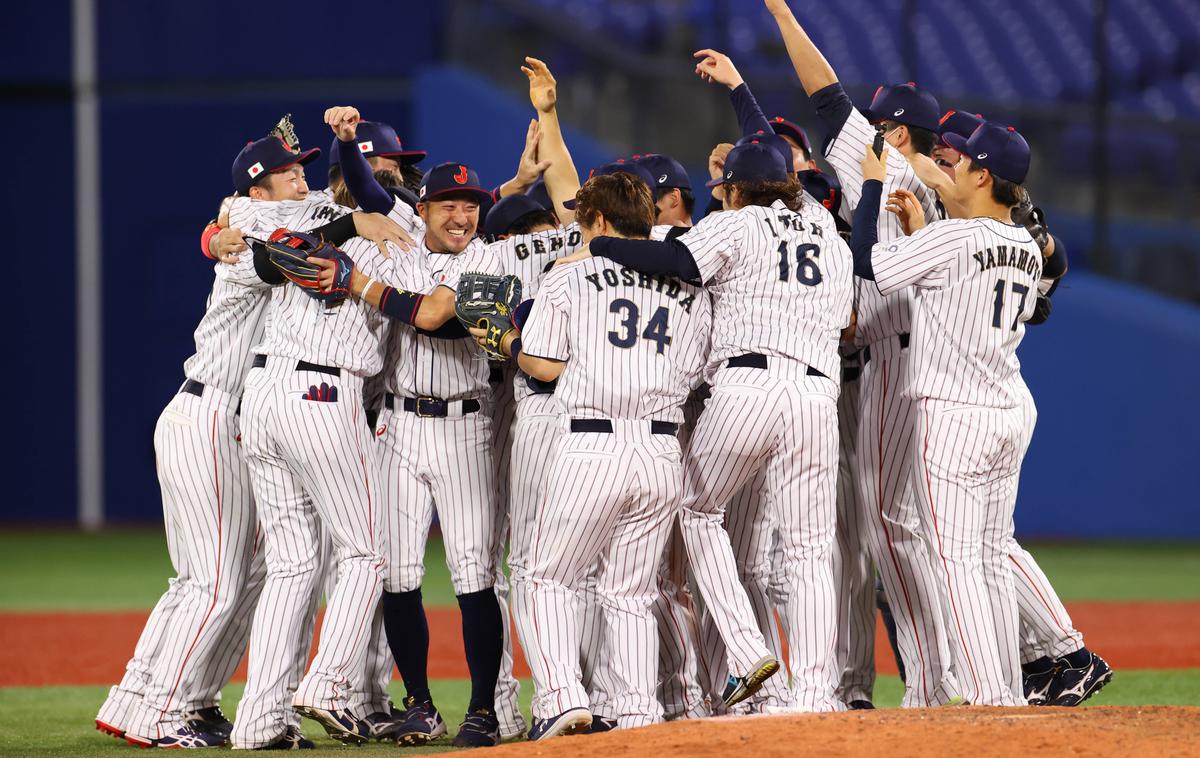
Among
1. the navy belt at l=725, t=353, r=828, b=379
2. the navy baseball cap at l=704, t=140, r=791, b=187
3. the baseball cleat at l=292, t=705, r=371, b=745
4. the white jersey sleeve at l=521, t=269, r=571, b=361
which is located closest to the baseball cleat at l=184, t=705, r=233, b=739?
the baseball cleat at l=292, t=705, r=371, b=745

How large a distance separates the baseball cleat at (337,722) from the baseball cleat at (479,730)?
32 cm

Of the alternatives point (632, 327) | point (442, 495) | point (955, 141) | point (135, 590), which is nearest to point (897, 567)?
point (632, 327)

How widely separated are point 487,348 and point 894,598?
1.69 meters

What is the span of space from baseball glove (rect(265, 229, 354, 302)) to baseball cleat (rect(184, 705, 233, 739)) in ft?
4.74

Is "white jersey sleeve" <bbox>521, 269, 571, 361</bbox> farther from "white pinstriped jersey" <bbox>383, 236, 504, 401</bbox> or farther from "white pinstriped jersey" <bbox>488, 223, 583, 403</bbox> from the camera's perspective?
"white pinstriped jersey" <bbox>488, 223, 583, 403</bbox>

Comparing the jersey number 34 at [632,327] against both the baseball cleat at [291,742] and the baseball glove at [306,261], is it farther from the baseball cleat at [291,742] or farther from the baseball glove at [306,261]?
the baseball cleat at [291,742]

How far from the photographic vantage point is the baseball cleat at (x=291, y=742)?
15.9 ft

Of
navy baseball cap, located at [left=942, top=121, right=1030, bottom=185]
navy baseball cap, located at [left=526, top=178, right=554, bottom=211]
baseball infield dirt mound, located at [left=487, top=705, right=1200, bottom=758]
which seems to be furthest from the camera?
navy baseball cap, located at [left=526, top=178, right=554, bottom=211]

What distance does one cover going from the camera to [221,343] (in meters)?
5.14

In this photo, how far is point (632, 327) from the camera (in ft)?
15.3

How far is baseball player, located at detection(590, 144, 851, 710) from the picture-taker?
15.4 feet

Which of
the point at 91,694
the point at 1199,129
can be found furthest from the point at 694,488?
the point at 1199,129

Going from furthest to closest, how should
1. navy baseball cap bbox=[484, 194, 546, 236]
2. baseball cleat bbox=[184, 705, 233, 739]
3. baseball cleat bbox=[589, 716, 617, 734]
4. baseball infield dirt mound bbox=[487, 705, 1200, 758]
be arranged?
navy baseball cap bbox=[484, 194, 546, 236] < baseball cleat bbox=[184, 705, 233, 739] < baseball cleat bbox=[589, 716, 617, 734] < baseball infield dirt mound bbox=[487, 705, 1200, 758]

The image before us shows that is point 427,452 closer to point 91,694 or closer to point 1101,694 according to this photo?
point 91,694
